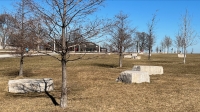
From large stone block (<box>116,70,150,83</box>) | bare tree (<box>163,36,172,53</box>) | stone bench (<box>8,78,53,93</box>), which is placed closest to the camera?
stone bench (<box>8,78,53,93</box>)

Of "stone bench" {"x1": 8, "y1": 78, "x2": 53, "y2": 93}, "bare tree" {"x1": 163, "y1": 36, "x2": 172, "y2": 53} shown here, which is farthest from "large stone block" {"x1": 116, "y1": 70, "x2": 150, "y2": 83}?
"bare tree" {"x1": 163, "y1": 36, "x2": 172, "y2": 53}

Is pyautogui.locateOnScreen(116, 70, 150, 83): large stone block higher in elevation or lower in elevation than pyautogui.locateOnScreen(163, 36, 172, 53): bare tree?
lower

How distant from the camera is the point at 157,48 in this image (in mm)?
103812

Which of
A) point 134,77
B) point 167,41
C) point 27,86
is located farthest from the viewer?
point 167,41

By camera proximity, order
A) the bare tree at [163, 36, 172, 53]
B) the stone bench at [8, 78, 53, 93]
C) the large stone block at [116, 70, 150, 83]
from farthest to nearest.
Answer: the bare tree at [163, 36, 172, 53]
the large stone block at [116, 70, 150, 83]
the stone bench at [8, 78, 53, 93]

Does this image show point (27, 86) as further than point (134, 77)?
No

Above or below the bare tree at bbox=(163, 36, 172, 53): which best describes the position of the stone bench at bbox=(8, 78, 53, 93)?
below

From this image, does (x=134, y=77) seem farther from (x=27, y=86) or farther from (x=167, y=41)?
(x=167, y=41)

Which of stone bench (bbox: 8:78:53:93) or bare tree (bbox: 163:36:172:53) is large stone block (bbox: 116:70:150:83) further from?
bare tree (bbox: 163:36:172:53)

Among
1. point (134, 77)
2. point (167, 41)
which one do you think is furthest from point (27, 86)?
point (167, 41)

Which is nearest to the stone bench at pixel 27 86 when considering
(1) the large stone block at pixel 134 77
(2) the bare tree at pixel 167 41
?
(1) the large stone block at pixel 134 77

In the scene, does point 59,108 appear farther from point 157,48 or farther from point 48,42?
point 157,48

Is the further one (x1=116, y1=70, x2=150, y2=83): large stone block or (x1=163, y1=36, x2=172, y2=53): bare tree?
(x1=163, y1=36, x2=172, y2=53): bare tree

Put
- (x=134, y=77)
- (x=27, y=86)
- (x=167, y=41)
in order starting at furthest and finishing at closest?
(x=167, y=41), (x=134, y=77), (x=27, y=86)
